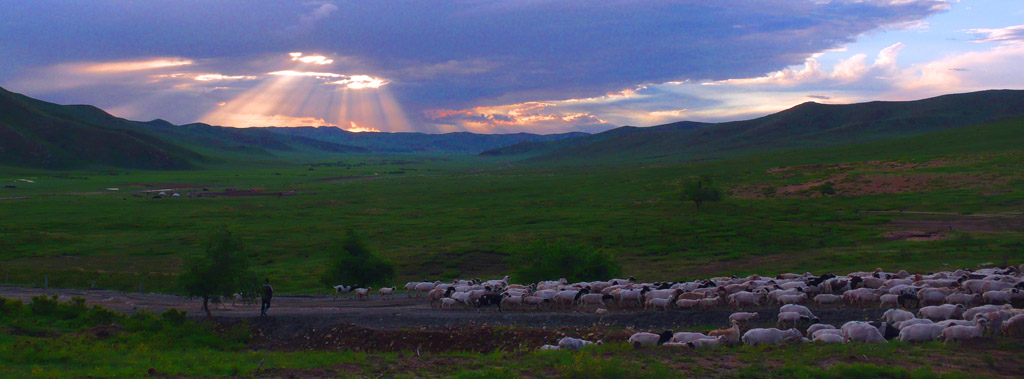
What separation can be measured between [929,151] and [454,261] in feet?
402

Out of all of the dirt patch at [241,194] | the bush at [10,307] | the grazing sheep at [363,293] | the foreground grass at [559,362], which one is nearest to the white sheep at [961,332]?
the foreground grass at [559,362]

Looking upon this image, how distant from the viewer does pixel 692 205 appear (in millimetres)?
71750

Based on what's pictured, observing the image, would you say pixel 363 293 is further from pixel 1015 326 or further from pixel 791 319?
pixel 1015 326

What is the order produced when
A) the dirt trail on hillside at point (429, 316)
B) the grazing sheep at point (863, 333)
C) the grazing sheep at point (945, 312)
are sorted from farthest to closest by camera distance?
the dirt trail on hillside at point (429, 316) < the grazing sheep at point (945, 312) < the grazing sheep at point (863, 333)

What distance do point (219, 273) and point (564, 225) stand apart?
127 ft

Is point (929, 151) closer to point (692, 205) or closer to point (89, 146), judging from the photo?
point (692, 205)

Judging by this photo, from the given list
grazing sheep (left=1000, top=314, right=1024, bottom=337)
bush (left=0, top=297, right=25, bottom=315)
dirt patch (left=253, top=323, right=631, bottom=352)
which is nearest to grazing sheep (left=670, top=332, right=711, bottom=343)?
dirt patch (left=253, top=323, right=631, bottom=352)

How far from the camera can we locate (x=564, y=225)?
5888cm

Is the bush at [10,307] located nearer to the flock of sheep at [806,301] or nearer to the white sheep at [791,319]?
the flock of sheep at [806,301]

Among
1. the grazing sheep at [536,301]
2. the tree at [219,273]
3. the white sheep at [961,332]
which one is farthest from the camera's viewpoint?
the grazing sheep at [536,301]

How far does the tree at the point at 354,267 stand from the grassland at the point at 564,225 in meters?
1.88

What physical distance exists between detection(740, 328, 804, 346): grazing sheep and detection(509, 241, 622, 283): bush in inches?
673

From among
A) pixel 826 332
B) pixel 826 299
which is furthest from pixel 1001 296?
pixel 826 332

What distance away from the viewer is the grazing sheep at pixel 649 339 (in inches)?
602
